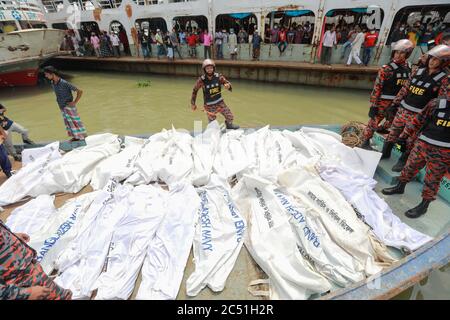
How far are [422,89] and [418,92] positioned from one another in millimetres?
50

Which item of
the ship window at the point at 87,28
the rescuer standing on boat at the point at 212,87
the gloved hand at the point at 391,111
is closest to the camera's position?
the gloved hand at the point at 391,111

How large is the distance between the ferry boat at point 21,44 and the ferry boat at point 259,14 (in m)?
3.55

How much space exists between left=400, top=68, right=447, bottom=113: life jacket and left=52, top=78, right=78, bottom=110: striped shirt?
16.5 feet

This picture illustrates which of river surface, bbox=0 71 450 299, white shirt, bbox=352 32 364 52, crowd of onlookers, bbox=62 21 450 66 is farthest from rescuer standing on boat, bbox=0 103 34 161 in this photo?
white shirt, bbox=352 32 364 52

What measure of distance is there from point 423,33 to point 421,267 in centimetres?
1008

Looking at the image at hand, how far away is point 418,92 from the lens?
2.81 meters

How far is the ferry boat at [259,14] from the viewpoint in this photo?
841cm

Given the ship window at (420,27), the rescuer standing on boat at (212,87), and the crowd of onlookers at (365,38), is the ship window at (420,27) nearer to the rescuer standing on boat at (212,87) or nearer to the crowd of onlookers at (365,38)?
the crowd of onlookers at (365,38)

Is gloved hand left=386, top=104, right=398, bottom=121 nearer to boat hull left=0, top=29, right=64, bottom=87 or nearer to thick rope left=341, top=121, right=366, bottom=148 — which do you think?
thick rope left=341, top=121, right=366, bottom=148

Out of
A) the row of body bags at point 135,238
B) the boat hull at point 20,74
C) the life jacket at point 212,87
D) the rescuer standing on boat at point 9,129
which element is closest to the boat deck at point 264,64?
the boat hull at point 20,74

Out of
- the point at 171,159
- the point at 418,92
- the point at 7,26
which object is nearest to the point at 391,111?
the point at 418,92

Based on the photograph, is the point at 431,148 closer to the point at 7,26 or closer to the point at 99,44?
the point at 7,26

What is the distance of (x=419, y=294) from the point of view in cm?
229

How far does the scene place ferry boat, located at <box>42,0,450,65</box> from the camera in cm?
841
